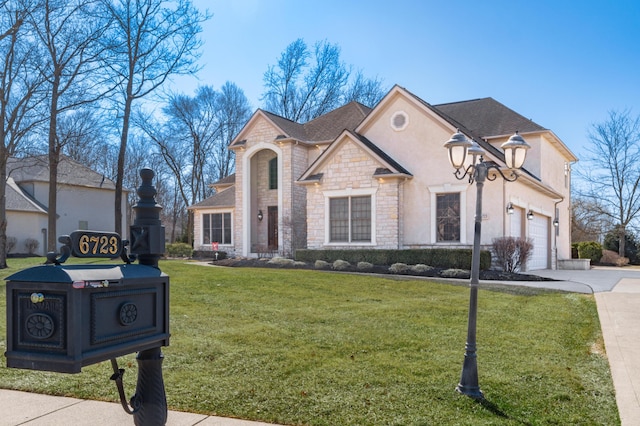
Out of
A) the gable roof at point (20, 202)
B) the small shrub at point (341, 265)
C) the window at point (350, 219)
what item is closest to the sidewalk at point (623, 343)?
the small shrub at point (341, 265)

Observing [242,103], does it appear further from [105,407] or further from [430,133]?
[105,407]

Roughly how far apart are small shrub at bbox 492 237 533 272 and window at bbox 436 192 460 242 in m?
1.60

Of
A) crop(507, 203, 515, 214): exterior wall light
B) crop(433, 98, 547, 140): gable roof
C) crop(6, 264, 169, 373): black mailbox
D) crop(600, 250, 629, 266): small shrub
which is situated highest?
crop(433, 98, 547, 140): gable roof

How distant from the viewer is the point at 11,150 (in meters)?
20.0

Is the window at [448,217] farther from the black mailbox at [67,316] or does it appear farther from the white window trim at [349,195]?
the black mailbox at [67,316]

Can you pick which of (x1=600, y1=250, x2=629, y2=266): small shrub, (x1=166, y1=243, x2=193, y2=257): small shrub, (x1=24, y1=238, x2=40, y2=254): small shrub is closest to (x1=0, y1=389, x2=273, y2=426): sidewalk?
(x1=166, y1=243, x2=193, y2=257): small shrub

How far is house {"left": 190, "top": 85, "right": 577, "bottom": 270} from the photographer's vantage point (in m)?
19.6

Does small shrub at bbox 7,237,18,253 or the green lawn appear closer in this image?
the green lawn

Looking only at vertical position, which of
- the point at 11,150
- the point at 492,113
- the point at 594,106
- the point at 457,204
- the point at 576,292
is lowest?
the point at 576,292

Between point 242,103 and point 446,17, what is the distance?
1166 inches

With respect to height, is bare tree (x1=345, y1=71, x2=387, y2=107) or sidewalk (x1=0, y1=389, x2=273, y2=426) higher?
bare tree (x1=345, y1=71, x2=387, y2=107)

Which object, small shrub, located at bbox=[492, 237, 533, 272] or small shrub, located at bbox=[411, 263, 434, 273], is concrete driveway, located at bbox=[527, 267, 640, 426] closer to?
small shrub, located at bbox=[492, 237, 533, 272]

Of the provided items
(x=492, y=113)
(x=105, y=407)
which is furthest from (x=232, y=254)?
(x=105, y=407)

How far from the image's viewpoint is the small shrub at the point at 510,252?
18.0m
